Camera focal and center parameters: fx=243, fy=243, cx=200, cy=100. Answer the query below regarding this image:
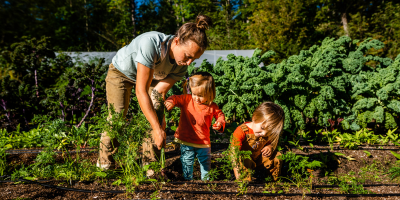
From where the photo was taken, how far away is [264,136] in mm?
2191

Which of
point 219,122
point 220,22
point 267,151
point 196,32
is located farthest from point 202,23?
point 220,22

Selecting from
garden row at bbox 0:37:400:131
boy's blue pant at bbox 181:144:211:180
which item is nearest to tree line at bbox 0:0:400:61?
garden row at bbox 0:37:400:131

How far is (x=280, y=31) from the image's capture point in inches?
360

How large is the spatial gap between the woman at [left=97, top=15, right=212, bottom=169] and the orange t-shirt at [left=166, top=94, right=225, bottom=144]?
0.76 ft

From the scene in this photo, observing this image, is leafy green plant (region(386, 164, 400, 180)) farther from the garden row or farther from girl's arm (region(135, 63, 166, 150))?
girl's arm (region(135, 63, 166, 150))

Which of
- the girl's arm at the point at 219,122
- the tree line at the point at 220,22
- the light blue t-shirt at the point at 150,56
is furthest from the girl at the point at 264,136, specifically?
the tree line at the point at 220,22

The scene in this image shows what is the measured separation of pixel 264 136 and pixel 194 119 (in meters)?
0.65

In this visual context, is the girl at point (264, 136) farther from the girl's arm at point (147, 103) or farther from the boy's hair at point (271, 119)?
the girl's arm at point (147, 103)

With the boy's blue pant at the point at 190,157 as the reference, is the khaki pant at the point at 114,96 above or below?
above

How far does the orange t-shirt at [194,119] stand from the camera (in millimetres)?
2150

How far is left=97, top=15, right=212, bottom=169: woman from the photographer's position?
1646 millimetres

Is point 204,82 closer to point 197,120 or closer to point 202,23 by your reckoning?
point 197,120

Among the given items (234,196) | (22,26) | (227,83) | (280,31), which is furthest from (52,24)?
(234,196)

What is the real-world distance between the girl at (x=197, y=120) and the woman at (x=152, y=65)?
241 millimetres
